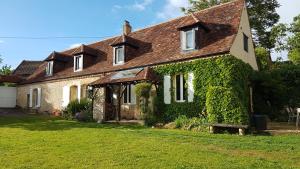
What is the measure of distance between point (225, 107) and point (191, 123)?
2.17 meters

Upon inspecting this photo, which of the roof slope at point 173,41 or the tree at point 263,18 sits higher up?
the tree at point 263,18

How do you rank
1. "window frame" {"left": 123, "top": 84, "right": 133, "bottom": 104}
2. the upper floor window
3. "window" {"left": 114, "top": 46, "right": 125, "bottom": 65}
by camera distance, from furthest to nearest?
"window" {"left": 114, "top": 46, "right": 125, "bottom": 65}
"window frame" {"left": 123, "top": 84, "right": 133, "bottom": 104}
the upper floor window

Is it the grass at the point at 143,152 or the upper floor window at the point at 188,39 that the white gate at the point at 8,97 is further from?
the grass at the point at 143,152

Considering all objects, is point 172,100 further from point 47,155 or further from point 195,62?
point 47,155

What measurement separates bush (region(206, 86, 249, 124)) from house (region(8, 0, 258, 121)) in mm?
2716

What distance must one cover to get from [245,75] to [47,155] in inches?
524

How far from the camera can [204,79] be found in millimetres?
18453

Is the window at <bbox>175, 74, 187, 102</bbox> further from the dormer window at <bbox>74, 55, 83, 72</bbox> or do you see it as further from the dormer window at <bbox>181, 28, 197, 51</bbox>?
the dormer window at <bbox>74, 55, 83, 72</bbox>

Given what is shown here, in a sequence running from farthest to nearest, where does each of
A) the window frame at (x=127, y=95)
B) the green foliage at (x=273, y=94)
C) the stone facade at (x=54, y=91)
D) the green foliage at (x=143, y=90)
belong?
1. the stone facade at (x=54, y=91)
2. the window frame at (x=127, y=95)
3. the green foliage at (x=273, y=94)
4. the green foliage at (x=143, y=90)

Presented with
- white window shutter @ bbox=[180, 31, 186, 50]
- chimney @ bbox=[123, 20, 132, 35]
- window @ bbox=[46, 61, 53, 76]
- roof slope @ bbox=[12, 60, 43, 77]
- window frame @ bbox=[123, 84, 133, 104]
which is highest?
chimney @ bbox=[123, 20, 132, 35]

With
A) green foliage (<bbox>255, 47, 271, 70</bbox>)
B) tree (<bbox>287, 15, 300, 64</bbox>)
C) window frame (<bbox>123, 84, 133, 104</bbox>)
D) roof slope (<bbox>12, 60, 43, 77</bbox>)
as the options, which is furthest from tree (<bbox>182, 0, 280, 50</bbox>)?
roof slope (<bbox>12, 60, 43, 77</bbox>)

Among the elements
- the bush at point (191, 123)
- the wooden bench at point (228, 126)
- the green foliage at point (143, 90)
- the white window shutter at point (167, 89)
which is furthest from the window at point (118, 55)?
the wooden bench at point (228, 126)

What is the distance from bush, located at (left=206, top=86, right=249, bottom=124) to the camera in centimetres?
1498

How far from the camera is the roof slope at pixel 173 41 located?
19078 millimetres
